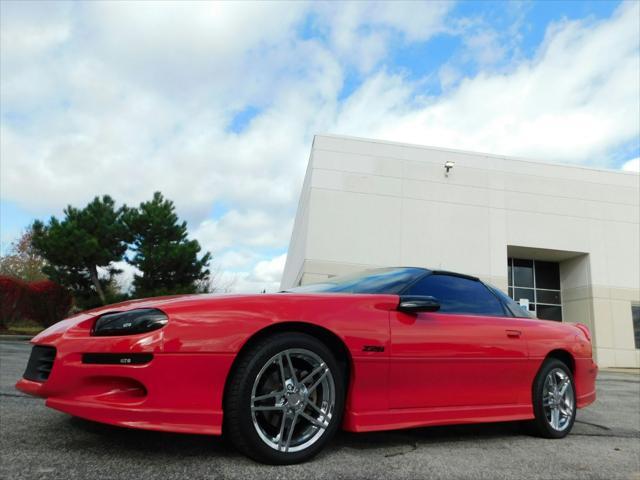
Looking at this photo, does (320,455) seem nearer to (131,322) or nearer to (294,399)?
(294,399)

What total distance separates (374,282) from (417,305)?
0.48 m

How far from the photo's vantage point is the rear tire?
3.66 m

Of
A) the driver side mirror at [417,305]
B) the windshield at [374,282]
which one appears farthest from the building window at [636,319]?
the driver side mirror at [417,305]

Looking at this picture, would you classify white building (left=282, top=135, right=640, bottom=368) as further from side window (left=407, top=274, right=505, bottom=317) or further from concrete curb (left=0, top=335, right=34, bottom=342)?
side window (left=407, top=274, right=505, bottom=317)

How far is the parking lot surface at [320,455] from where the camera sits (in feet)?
7.29

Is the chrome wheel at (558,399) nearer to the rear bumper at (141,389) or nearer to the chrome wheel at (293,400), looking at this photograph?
the chrome wheel at (293,400)

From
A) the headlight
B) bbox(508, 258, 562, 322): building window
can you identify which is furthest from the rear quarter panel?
bbox(508, 258, 562, 322): building window

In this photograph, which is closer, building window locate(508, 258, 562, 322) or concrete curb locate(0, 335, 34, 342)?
concrete curb locate(0, 335, 34, 342)

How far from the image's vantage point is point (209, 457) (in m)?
2.43

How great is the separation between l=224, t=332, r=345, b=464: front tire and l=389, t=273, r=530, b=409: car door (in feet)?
1.46

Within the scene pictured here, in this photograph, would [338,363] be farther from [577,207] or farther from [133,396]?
[577,207]

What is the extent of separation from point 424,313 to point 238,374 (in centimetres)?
130

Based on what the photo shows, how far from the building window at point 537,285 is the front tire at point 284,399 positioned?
22703 mm

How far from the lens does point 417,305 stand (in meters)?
2.91
